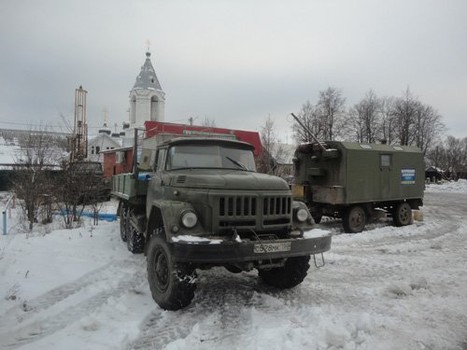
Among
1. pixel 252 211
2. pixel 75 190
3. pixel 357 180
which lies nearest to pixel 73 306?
pixel 252 211

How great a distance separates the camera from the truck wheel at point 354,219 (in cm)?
1236

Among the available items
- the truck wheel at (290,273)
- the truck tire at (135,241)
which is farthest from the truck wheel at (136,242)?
the truck wheel at (290,273)

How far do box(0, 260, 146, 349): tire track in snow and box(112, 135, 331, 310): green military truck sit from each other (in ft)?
2.71

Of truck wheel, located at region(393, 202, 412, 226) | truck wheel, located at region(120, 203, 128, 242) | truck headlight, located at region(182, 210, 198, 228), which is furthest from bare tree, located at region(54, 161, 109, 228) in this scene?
truck wheel, located at region(393, 202, 412, 226)

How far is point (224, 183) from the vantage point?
511 cm

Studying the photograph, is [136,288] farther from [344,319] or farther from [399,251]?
[399,251]

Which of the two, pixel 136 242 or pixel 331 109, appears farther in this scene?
pixel 331 109

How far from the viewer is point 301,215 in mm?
5863

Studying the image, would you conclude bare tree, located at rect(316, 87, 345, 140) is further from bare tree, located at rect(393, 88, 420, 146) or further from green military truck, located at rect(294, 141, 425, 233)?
green military truck, located at rect(294, 141, 425, 233)

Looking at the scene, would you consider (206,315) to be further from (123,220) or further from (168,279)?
(123,220)

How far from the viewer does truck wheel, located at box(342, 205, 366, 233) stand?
1236cm

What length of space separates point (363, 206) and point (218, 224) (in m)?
9.15

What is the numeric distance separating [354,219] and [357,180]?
1.23 metres

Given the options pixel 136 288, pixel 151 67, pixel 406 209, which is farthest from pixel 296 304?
pixel 151 67
